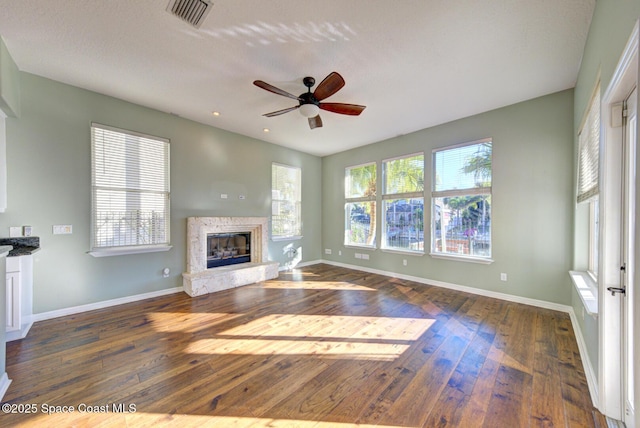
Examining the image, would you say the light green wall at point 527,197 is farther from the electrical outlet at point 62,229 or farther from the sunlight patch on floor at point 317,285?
the electrical outlet at point 62,229

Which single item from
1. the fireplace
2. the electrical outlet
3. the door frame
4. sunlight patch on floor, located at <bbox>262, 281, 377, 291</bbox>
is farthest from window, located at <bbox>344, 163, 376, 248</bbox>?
the electrical outlet

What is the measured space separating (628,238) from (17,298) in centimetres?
540

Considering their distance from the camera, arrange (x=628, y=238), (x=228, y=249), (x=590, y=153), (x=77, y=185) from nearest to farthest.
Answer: (x=628, y=238) < (x=590, y=153) < (x=77, y=185) < (x=228, y=249)

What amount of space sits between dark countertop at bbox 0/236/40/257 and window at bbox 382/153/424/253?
5547mm

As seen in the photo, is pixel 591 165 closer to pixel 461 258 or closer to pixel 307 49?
pixel 461 258

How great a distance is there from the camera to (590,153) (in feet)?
7.54

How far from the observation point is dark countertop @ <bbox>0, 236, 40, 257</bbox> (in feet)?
8.93

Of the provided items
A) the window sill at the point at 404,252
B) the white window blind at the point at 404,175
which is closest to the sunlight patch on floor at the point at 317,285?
the window sill at the point at 404,252

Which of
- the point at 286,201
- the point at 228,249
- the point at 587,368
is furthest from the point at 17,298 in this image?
the point at 587,368

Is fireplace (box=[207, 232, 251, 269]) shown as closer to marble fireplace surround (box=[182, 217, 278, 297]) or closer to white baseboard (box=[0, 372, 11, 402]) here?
marble fireplace surround (box=[182, 217, 278, 297])

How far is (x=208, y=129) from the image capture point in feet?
15.4

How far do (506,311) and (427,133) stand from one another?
3.27 m

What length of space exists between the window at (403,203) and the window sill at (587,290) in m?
2.30

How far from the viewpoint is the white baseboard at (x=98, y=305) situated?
3126 mm
